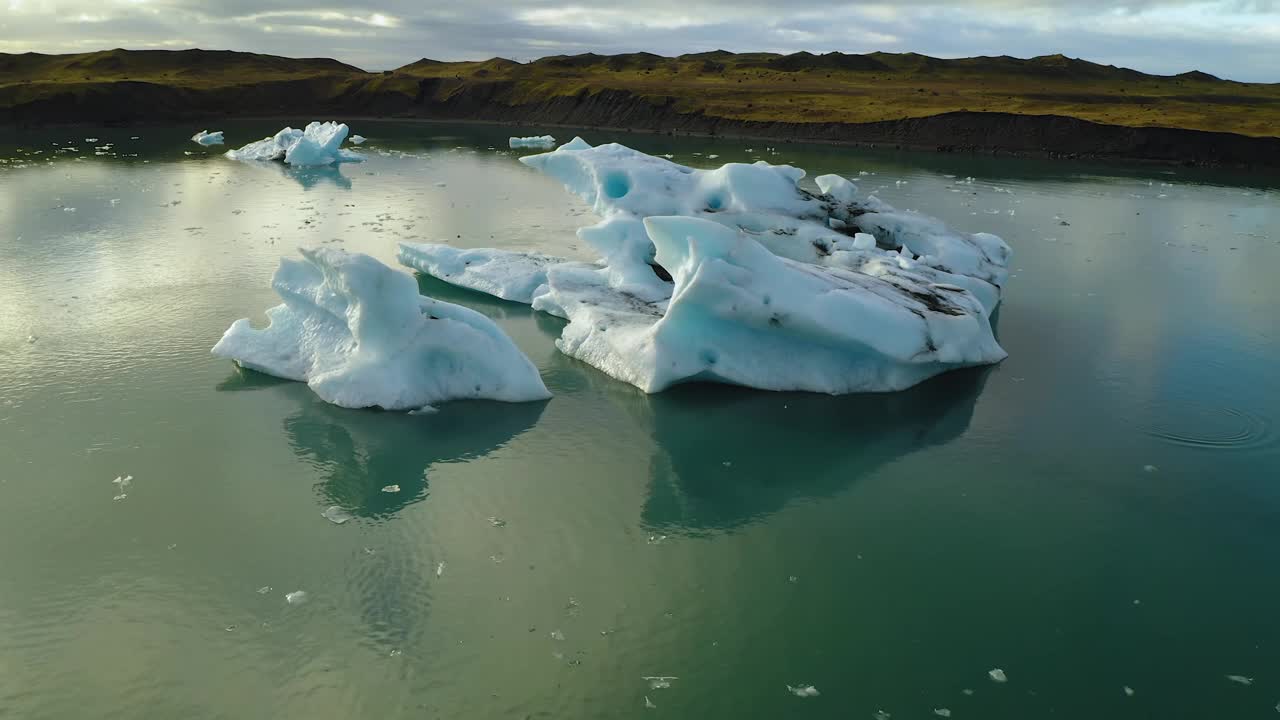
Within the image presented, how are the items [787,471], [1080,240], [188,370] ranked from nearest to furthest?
[787,471] < [188,370] < [1080,240]

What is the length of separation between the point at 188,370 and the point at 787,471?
6142 millimetres

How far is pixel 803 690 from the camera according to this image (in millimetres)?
4715

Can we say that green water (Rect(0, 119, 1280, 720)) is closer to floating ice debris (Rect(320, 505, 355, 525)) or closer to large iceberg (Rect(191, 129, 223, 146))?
floating ice debris (Rect(320, 505, 355, 525))

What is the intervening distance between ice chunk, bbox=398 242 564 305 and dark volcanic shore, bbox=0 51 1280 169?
83.2ft

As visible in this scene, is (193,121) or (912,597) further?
(193,121)

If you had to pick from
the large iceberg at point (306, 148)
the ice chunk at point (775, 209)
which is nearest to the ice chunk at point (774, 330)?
the ice chunk at point (775, 209)

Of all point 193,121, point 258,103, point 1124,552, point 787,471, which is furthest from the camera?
point 258,103

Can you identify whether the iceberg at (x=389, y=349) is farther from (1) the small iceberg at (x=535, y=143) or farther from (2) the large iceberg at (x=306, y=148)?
(1) the small iceberg at (x=535, y=143)

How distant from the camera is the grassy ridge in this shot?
38219 mm

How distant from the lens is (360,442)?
7562mm

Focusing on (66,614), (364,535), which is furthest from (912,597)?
(66,614)

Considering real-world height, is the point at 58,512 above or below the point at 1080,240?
below

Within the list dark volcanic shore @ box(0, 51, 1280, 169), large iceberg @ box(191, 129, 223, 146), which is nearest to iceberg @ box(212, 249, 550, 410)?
dark volcanic shore @ box(0, 51, 1280, 169)

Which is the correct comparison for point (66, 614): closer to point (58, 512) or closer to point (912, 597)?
point (58, 512)
